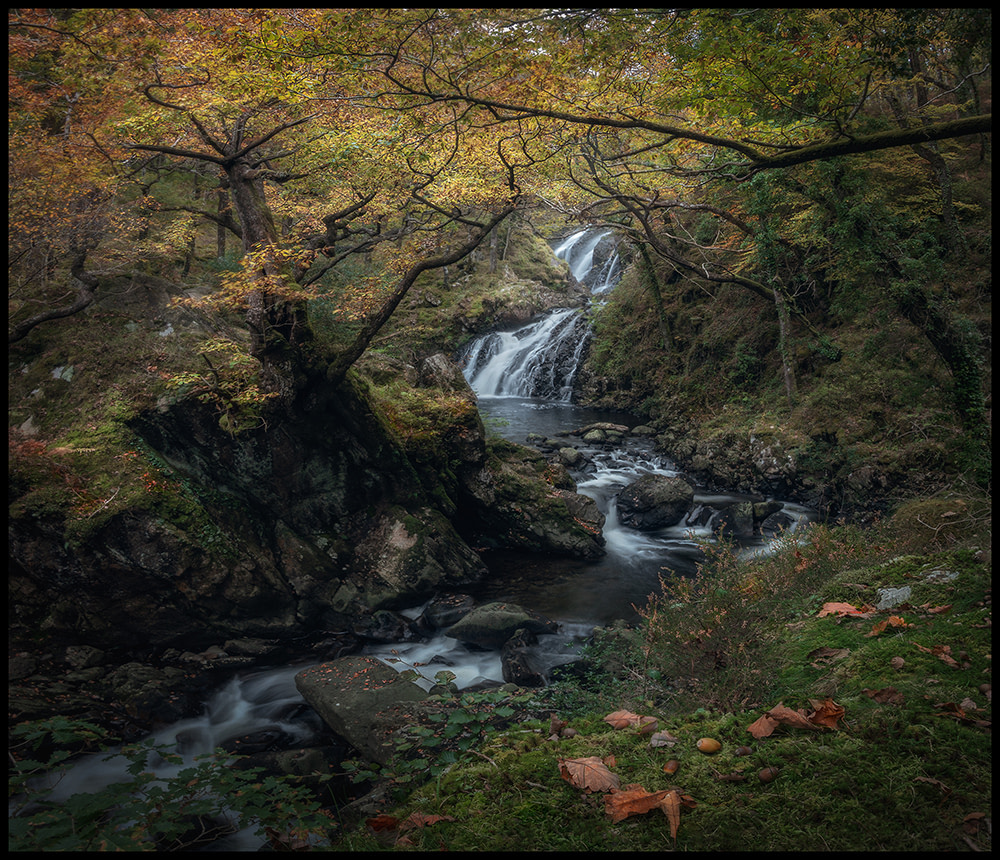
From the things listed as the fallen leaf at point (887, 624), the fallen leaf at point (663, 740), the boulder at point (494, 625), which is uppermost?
the fallen leaf at point (887, 624)

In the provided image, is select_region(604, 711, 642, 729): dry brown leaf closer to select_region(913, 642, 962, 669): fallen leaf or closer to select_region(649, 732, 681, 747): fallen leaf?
select_region(649, 732, 681, 747): fallen leaf

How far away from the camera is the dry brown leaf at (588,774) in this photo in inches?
94.5

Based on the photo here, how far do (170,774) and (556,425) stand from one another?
1493cm

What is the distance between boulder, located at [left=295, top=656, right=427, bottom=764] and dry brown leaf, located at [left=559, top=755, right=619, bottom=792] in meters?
2.76

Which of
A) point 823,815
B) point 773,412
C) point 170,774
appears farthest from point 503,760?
point 773,412

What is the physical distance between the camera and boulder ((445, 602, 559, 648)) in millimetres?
7828

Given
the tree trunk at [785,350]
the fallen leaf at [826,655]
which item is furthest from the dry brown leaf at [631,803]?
the tree trunk at [785,350]

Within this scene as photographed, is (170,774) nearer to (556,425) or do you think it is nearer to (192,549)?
(192,549)

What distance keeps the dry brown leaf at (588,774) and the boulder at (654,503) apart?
31.7 ft

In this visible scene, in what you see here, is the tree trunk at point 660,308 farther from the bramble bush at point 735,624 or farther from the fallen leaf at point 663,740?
the fallen leaf at point 663,740

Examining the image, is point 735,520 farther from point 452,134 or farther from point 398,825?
point 398,825

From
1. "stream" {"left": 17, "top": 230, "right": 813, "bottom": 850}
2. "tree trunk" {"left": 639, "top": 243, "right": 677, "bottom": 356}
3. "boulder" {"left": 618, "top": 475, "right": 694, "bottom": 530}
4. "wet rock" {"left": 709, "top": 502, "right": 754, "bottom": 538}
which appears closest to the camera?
"stream" {"left": 17, "top": 230, "right": 813, "bottom": 850}

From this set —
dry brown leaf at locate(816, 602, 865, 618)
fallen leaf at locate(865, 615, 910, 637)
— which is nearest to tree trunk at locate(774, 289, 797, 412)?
dry brown leaf at locate(816, 602, 865, 618)

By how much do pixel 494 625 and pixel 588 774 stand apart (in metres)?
5.56
